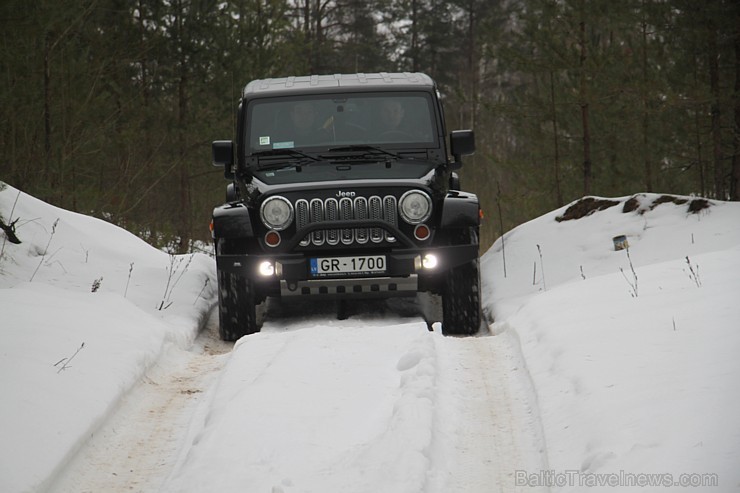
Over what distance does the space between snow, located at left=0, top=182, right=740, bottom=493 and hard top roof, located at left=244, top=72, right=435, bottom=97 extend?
203cm

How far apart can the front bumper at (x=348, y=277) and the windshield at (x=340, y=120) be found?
1.42 meters

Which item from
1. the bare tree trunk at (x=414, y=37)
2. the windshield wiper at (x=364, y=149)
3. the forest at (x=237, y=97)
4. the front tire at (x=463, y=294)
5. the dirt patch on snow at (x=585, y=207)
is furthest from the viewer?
the bare tree trunk at (x=414, y=37)

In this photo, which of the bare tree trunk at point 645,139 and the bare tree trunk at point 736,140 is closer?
the bare tree trunk at point 736,140

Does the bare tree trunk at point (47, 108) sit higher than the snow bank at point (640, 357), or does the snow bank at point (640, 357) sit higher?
the bare tree trunk at point (47, 108)

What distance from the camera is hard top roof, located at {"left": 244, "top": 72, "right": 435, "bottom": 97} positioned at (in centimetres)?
793

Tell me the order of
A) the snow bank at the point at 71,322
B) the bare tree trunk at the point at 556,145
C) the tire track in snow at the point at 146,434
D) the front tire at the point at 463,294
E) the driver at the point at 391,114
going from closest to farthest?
the tire track in snow at the point at 146,434 < the snow bank at the point at 71,322 < the front tire at the point at 463,294 < the driver at the point at 391,114 < the bare tree trunk at the point at 556,145

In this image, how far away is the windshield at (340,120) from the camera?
774 centimetres

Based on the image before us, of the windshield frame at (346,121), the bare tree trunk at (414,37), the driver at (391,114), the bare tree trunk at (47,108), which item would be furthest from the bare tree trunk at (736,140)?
the bare tree trunk at (414,37)

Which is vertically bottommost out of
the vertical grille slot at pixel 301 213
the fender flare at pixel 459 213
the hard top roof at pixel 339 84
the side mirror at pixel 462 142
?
the fender flare at pixel 459 213

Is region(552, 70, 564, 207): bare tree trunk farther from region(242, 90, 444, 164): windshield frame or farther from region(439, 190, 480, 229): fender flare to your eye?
region(439, 190, 480, 229): fender flare

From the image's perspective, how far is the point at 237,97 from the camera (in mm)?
16672

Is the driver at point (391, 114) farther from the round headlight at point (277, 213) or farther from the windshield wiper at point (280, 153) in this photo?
the round headlight at point (277, 213)

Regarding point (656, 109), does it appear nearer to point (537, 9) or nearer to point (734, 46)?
point (734, 46)

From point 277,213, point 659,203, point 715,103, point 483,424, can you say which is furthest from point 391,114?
point 715,103
